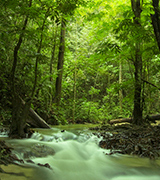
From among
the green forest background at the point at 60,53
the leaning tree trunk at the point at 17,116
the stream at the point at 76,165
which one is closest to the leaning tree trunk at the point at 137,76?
the green forest background at the point at 60,53

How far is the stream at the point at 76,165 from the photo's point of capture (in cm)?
273

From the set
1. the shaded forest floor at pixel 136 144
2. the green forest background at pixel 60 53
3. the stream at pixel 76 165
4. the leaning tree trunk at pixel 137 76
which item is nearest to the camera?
the stream at pixel 76 165

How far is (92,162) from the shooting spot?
388 centimetres

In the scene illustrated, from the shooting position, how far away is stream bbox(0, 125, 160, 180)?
8.95 ft

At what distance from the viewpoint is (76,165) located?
139 inches

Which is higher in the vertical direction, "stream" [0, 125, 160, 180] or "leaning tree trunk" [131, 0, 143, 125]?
"leaning tree trunk" [131, 0, 143, 125]

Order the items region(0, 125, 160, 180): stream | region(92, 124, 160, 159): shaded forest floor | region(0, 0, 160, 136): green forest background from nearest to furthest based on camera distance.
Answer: region(0, 125, 160, 180): stream, region(92, 124, 160, 159): shaded forest floor, region(0, 0, 160, 136): green forest background

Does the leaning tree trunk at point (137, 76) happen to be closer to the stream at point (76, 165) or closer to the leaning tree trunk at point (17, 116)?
the stream at point (76, 165)

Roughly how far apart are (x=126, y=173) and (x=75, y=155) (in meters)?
1.41

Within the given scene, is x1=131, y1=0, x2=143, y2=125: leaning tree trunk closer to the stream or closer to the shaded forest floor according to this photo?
the shaded forest floor

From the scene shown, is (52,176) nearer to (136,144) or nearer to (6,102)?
(136,144)

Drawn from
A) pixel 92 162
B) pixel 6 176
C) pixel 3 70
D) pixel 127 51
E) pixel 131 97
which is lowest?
pixel 92 162

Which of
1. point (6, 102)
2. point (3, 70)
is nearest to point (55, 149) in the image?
point (6, 102)

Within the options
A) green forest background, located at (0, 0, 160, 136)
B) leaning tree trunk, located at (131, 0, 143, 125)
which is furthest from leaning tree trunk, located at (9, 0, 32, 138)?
leaning tree trunk, located at (131, 0, 143, 125)
